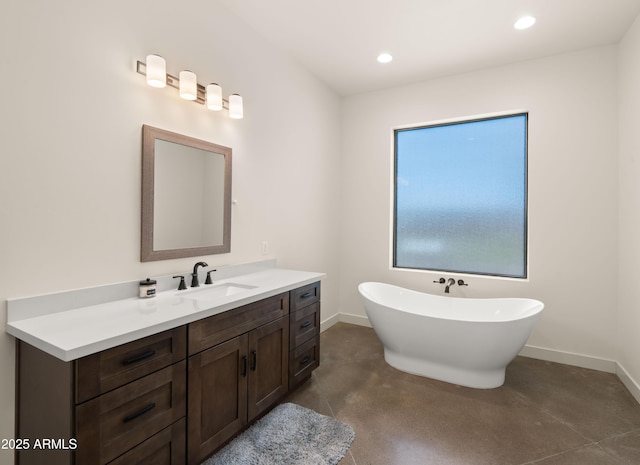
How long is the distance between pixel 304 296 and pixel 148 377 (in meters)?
1.27

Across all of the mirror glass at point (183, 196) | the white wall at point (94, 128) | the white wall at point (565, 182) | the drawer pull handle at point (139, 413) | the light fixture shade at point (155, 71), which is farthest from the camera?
the white wall at point (565, 182)

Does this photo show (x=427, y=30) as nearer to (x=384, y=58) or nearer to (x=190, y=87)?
(x=384, y=58)

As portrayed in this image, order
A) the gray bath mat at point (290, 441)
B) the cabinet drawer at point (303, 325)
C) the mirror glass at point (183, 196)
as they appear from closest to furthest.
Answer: the gray bath mat at point (290, 441)
the mirror glass at point (183, 196)
the cabinet drawer at point (303, 325)

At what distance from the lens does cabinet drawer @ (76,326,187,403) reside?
46.3 inches

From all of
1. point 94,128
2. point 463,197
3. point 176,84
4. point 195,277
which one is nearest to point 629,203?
point 463,197

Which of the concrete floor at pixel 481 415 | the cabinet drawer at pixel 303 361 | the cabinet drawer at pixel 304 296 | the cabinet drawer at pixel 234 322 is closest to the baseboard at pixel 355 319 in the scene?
the concrete floor at pixel 481 415

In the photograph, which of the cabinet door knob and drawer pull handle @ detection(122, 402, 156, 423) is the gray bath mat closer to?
the cabinet door knob

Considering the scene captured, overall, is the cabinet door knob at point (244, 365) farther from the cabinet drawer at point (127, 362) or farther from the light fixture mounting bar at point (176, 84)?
the light fixture mounting bar at point (176, 84)

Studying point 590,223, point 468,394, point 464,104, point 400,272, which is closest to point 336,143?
point 464,104

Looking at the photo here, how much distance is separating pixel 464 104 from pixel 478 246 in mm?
1564

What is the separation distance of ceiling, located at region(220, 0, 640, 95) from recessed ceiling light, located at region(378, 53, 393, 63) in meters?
0.06

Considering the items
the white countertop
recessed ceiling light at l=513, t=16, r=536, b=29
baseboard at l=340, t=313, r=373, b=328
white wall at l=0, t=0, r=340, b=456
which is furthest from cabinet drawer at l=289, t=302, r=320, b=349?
recessed ceiling light at l=513, t=16, r=536, b=29

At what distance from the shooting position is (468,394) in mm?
2498

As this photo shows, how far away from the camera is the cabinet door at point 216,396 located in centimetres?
159
